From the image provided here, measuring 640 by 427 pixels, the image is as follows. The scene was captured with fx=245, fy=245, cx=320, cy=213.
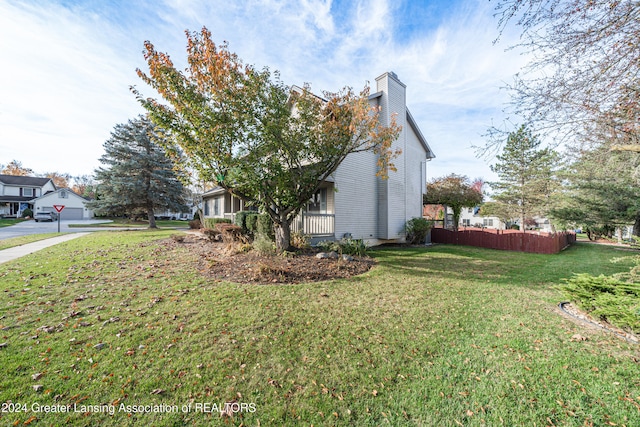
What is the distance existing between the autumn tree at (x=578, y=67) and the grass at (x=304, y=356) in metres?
3.57

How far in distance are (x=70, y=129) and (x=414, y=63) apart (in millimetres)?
15846

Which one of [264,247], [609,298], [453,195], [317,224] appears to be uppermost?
[453,195]

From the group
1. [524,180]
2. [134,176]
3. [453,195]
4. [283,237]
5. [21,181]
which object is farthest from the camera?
[21,181]

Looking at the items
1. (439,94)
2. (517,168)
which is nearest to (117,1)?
(439,94)

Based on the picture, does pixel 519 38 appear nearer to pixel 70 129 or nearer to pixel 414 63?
pixel 414 63

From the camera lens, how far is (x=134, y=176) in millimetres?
21797

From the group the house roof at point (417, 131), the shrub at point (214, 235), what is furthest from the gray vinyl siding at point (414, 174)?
the shrub at point (214, 235)

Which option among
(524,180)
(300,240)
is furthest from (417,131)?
(524,180)

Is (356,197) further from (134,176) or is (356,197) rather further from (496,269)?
(134,176)

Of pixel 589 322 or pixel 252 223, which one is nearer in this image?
pixel 589 322

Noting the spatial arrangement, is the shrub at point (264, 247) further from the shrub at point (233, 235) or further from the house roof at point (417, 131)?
the house roof at point (417, 131)

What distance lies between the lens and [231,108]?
8.30 meters

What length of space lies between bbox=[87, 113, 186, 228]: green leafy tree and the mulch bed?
1644 centimetres

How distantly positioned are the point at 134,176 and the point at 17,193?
1405 inches
